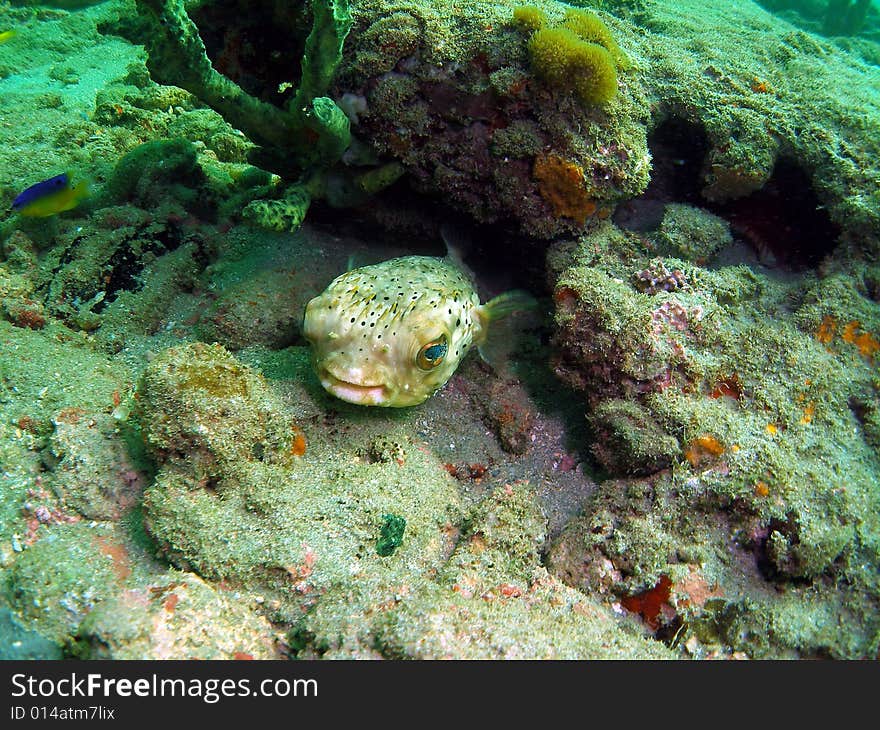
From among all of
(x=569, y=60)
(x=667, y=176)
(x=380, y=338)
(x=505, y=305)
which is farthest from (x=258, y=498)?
(x=667, y=176)

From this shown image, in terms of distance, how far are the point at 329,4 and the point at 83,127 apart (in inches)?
208

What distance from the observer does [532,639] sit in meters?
2.20

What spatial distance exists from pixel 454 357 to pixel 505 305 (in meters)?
0.74

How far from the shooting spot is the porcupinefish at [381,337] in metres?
3.02

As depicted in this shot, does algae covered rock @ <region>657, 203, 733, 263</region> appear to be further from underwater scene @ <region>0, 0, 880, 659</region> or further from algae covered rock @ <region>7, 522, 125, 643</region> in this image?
algae covered rock @ <region>7, 522, 125, 643</region>

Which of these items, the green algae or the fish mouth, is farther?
the fish mouth

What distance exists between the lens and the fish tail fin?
154 inches

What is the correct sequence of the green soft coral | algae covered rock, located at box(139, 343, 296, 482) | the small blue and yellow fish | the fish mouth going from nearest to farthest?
algae covered rock, located at box(139, 343, 296, 482) < the fish mouth < the green soft coral < the small blue and yellow fish

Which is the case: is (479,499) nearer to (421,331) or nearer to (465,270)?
(421,331)

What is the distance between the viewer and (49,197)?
4309 mm

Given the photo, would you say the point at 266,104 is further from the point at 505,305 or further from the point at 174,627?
the point at 174,627

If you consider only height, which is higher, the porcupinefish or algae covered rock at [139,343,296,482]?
the porcupinefish

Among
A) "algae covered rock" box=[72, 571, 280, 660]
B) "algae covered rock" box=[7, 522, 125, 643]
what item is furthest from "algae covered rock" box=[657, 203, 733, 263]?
"algae covered rock" box=[7, 522, 125, 643]

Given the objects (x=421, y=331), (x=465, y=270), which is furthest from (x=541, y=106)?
(x=421, y=331)
